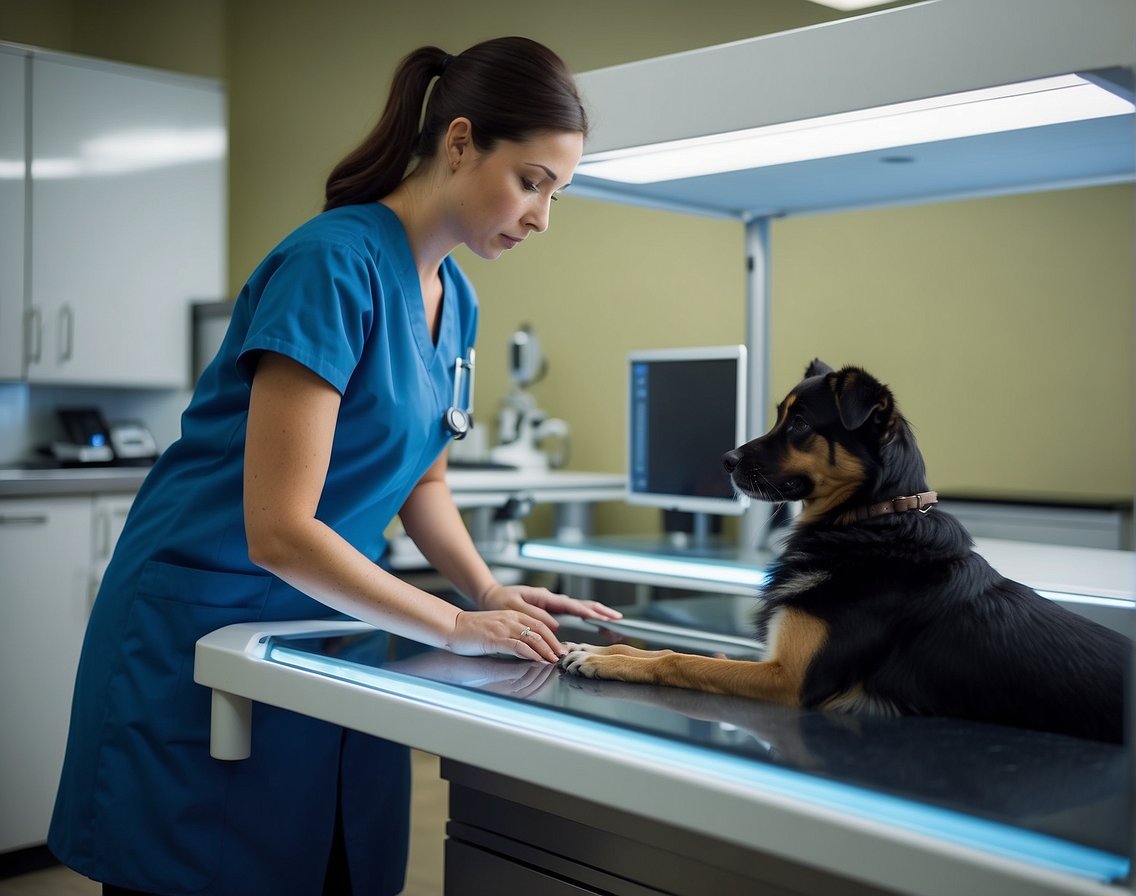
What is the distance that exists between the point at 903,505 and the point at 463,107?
60cm

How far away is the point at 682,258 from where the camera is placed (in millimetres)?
4156

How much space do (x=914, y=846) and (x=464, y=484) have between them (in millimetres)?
2677

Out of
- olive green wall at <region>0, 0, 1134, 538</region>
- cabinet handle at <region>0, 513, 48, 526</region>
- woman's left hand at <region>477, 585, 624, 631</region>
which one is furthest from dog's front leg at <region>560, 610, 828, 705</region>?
olive green wall at <region>0, 0, 1134, 538</region>

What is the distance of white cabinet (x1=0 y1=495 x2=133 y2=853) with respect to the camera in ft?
9.16

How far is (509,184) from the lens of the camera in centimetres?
118

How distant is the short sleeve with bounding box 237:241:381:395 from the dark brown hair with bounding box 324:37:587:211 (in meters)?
0.18

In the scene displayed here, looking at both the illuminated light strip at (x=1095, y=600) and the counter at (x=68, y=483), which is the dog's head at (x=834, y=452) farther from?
the counter at (x=68, y=483)

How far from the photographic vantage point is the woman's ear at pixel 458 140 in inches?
46.6

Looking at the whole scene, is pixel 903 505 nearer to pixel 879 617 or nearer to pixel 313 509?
pixel 879 617

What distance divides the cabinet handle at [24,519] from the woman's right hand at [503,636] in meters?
2.09

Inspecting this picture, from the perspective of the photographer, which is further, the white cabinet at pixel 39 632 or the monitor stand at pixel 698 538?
the white cabinet at pixel 39 632

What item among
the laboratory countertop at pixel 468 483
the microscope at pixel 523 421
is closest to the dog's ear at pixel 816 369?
the laboratory countertop at pixel 468 483

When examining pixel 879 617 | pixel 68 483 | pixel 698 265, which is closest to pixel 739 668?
pixel 879 617

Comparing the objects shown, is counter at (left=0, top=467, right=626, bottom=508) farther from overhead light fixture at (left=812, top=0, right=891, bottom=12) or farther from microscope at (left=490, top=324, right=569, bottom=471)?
overhead light fixture at (left=812, top=0, right=891, bottom=12)
